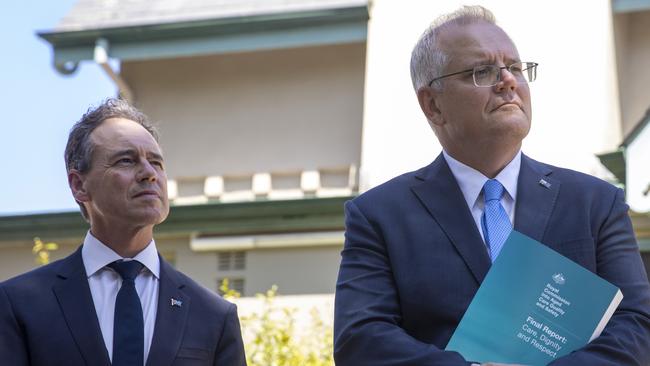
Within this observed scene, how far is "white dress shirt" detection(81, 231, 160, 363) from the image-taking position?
434 cm

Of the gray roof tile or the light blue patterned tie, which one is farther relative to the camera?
the gray roof tile

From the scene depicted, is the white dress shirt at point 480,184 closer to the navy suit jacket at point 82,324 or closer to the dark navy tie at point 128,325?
the navy suit jacket at point 82,324

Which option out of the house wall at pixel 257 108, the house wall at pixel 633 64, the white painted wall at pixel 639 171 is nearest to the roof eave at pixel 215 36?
the house wall at pixel 257 108

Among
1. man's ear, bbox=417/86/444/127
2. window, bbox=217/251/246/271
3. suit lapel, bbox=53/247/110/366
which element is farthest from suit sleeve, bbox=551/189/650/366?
window, bbox=217/251/246/271

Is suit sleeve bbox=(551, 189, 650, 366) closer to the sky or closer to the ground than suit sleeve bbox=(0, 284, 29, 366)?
closer to the sky

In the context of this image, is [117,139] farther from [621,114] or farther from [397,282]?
[621,114]

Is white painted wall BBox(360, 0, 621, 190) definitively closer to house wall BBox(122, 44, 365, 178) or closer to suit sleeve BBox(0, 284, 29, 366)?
house wall BBox(122, 44, 365, 178)

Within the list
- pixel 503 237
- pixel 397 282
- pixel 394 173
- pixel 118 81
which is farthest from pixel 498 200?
pixel 118 81

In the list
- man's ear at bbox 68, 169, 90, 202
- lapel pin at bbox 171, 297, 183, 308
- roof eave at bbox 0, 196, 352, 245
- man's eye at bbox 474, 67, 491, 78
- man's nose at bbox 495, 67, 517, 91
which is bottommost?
roof eave at bbox 0, 196, 352, 245

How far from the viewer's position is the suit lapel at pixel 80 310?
4184 mm

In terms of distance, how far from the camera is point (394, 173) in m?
11.2

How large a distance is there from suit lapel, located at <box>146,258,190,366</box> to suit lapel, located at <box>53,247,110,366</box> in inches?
7.1

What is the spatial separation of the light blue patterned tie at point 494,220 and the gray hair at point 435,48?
15.0 inches

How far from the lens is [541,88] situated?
10844mm
